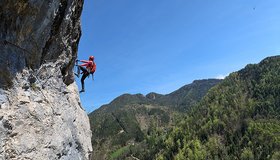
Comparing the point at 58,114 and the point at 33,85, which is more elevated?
the point at 33,85

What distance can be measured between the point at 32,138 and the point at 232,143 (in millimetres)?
191535

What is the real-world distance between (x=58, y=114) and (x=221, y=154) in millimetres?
173523

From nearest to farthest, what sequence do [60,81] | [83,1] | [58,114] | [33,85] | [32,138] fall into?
[32,138] < [33,85] < [58,114] < [60,81] < [83,1]

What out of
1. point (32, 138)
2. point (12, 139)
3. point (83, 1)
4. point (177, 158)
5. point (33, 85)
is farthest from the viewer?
point (177, 158)

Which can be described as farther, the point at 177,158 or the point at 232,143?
the point at 232,143

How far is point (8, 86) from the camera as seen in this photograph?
11.3m

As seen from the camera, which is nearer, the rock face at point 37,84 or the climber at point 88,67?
the rock face at point 37,84

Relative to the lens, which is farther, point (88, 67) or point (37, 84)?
point (88, 67)

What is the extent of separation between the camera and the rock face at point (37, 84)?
1112 cm

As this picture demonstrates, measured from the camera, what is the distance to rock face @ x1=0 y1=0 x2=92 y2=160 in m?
11.1

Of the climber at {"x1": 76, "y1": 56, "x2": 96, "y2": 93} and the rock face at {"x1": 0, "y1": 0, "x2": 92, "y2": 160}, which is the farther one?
the climber at {"x1": 76, "y1": 56, "x2": 96, "y2": 93}

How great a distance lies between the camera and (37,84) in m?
13.2

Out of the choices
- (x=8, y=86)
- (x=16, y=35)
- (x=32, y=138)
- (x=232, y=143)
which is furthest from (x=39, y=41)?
(x=232, y=143)

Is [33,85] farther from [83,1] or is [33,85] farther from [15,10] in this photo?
[83,1]
